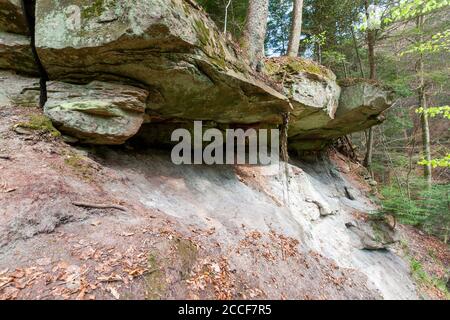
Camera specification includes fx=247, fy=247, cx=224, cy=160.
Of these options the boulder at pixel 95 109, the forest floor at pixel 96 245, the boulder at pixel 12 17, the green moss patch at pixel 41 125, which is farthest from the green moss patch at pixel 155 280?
the boulder at pixel 12 17

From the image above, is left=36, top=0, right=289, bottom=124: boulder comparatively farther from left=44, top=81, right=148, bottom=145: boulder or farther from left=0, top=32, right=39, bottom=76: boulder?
left=0, top=32, right=39, bottom=76: boulder

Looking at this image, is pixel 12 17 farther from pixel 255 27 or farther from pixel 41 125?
pixel 255 27

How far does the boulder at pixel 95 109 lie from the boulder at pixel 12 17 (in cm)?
111

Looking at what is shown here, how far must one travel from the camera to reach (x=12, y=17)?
4453 mm

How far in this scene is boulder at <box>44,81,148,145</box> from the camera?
4.48 metres

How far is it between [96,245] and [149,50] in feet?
10.5

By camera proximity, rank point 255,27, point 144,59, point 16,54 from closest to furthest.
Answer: point 144,59 → point 16,54 → point 255,27

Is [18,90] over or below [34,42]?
Result: below

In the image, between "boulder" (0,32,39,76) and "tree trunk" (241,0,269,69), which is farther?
"tree trunk" (241,0,269,69)

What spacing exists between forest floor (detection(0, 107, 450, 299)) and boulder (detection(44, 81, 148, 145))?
389 mm

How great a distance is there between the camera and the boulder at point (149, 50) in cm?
393

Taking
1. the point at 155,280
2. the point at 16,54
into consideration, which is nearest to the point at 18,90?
the point at 16,54

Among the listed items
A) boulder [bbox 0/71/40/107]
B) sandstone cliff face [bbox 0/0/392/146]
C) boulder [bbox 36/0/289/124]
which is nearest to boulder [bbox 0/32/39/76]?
sandstone cliff face [bbox 0/0/392/146]

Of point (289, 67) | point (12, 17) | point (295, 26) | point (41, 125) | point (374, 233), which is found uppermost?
point (295, 26)
